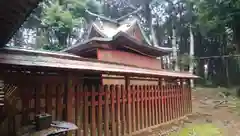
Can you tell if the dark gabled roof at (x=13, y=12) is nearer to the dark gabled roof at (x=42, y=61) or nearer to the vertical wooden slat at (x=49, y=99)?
the dark gabled roof at (x=42, y=61)

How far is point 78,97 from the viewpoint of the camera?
5.01 metres

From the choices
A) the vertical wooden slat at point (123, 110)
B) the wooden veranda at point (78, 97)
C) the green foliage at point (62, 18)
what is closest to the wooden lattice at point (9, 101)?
the wooden veranda at point (78, 97)

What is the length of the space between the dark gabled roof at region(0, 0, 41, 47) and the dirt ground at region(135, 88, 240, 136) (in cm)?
526

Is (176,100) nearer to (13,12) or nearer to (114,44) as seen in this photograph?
(114,44)

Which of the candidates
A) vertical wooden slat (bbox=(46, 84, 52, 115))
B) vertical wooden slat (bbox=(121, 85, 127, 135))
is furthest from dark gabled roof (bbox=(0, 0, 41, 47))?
vertical wooden slat (bbox=(121, 85, 127, 135))

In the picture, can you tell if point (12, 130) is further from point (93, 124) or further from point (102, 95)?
point (102, 95)

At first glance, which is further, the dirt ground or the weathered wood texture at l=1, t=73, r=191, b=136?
the dirt ground

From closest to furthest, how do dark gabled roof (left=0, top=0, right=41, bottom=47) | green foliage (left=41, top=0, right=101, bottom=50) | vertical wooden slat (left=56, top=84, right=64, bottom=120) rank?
dark gabled roof (left=0, top=0, right=41, bottom=47) → vertical wooden slat (left=56, top=84, right=64, bottom=120) → green foliage (left=41, top=0, right=101, bottom=50)

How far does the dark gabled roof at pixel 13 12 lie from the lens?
232 centimetres

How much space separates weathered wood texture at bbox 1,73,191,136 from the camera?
13.9 feet

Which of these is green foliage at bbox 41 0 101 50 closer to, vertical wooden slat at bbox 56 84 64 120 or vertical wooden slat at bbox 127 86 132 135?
vertical wooden slat at bbox 127 86 132 135

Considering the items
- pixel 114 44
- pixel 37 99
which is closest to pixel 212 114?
pixel 114 44

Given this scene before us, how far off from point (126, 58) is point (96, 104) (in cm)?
529

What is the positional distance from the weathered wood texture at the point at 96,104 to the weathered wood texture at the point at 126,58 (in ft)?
7.97
